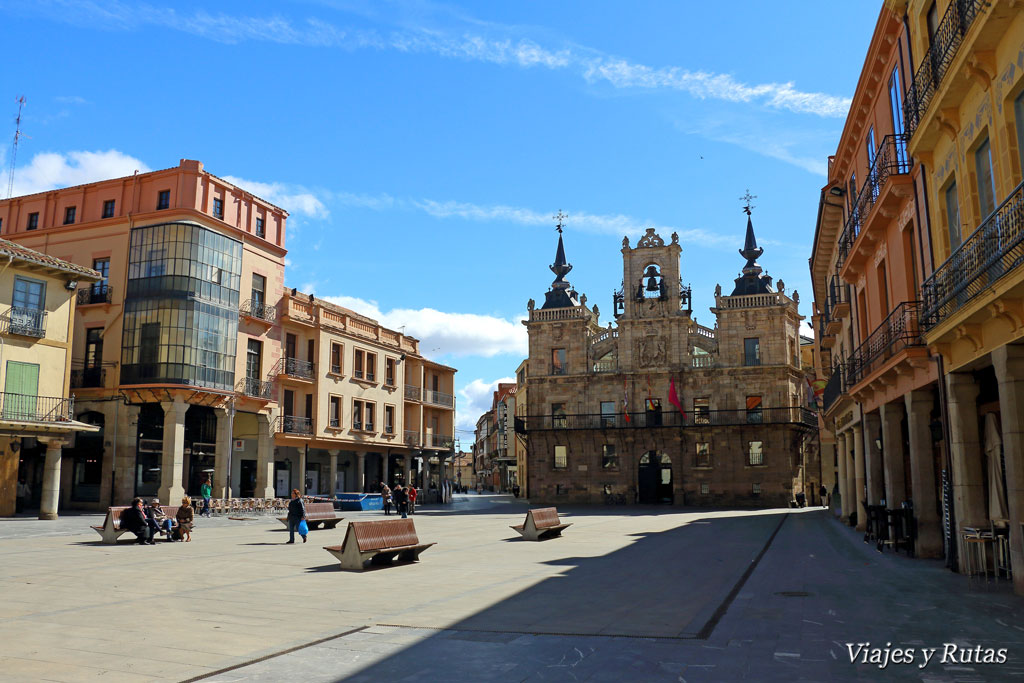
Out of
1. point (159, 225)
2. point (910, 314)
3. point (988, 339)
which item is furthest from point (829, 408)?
point (159, 225)

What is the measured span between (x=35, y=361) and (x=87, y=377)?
6.20 metres

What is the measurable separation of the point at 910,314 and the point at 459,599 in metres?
10.5

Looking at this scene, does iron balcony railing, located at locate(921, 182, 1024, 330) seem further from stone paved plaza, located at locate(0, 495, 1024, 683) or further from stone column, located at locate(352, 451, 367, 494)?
stone column, located at locate(352, 451, 367, 494)

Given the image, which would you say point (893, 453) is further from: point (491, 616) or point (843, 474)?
point (843, 474)

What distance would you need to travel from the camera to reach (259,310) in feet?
128

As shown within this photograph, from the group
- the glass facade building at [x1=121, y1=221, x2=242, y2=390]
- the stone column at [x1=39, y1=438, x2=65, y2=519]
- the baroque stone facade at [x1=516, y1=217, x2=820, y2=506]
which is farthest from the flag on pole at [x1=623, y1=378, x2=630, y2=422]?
the stone column at [x1=39, y1=438, x2=65, y2=519]

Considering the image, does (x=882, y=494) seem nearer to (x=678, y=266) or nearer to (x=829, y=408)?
(x=829, y=408)

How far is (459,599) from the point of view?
11242 mm

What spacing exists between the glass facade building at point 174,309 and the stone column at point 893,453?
27.4m

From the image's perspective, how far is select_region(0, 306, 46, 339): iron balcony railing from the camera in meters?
28.0

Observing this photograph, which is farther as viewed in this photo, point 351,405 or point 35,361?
point 351,405

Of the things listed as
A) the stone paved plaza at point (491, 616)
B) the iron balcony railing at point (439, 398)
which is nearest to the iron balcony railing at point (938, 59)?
the stone paved plaza at point (491, 616)

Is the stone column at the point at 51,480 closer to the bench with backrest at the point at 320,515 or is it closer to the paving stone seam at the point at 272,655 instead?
the bench with backrest at the point at 320,515

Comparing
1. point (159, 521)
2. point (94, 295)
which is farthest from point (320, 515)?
point (94, 295)
